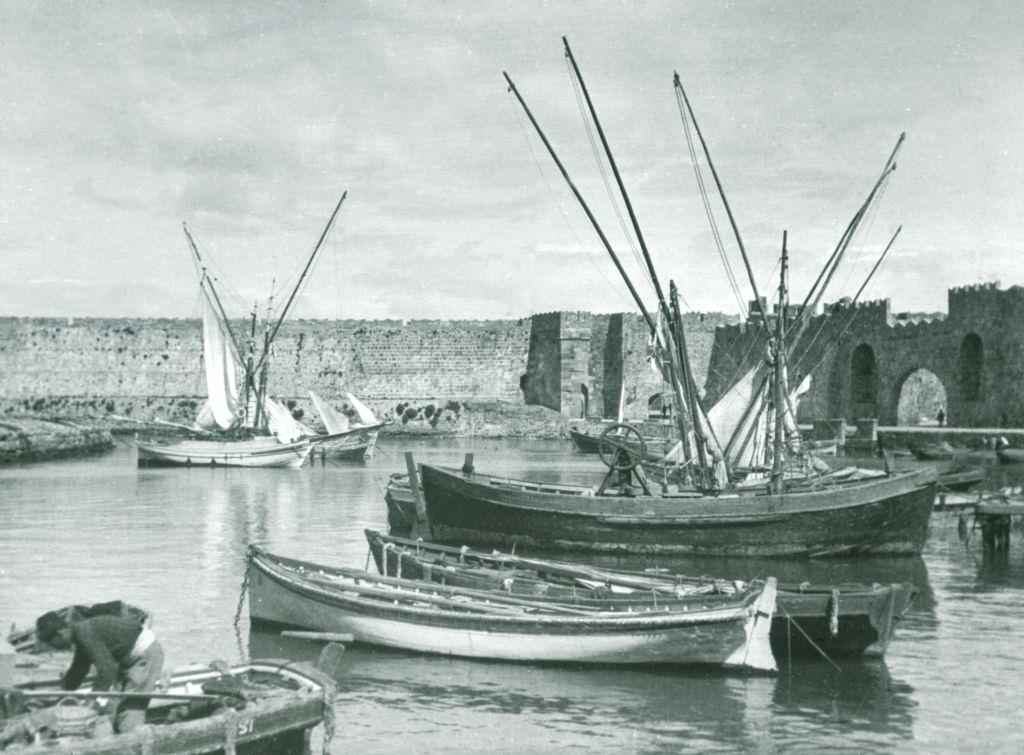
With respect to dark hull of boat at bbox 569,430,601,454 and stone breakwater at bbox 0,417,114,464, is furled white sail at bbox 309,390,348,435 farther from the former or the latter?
stone breakwater at bbox 0,417,114,464

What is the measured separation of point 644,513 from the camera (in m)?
18.5

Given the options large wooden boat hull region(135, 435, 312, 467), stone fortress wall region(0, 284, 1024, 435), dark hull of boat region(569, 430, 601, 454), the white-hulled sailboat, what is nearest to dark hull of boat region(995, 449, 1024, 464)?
dark hull of boat region(569, 430, 601, 454)

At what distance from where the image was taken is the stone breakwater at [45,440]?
4419 cm

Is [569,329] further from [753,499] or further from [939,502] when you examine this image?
[753,499]

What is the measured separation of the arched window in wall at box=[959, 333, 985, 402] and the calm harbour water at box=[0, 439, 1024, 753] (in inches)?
744

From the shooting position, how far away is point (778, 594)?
11891 mm

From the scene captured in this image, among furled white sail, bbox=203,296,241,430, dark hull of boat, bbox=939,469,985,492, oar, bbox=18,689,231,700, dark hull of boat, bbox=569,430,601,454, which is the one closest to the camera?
oar, bbox=18,689,231,700

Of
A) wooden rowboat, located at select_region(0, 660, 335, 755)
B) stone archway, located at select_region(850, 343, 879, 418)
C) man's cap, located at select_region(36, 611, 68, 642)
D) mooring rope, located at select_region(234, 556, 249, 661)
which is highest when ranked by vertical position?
stone archway, located at select_region(850, 343, 879, 418)

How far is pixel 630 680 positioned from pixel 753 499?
773 cm

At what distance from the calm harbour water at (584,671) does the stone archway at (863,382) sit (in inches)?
934

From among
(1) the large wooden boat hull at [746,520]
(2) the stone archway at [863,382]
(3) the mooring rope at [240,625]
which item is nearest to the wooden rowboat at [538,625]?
(3) the mooring rope at [240,625]

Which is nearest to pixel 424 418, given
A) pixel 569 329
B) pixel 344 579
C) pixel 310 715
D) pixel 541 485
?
pixel 569 329

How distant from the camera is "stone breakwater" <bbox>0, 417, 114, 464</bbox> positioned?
1740 inches

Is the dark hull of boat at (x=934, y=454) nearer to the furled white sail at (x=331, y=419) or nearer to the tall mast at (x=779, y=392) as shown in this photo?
the tall mast at (x=779, y=392)
